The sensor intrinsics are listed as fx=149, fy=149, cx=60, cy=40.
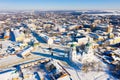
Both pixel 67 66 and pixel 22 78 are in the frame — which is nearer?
pixel 22 78

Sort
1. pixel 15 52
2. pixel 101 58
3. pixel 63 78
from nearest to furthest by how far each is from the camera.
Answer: pixel 63 78
pixel 101 58
pixel 15 52

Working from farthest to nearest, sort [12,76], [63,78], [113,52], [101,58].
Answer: [113,52]
[101,58]
[12,76]
[63,78]

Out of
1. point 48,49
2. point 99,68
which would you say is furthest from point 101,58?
point 48,49

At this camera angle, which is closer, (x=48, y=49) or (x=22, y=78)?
(x=22, y=78)

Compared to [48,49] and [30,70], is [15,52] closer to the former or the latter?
[48,49]

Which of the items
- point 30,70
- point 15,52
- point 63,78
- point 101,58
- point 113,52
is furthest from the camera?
point 15,52

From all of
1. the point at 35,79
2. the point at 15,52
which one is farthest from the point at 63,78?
the point at 15,52

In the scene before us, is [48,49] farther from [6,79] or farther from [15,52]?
[6,79]

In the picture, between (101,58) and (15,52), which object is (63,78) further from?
(15,52)

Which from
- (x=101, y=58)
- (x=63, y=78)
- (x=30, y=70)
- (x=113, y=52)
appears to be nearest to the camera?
(x=63, y=78)
